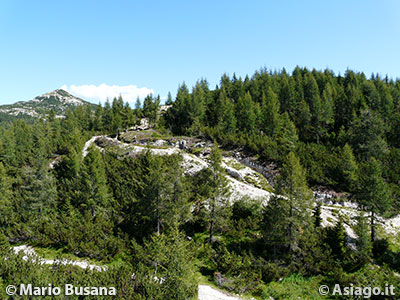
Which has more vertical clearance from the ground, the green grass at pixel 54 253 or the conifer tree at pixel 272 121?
the conifer tree at pixel 272 121

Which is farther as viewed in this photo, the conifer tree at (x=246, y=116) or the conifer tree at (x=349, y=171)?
the conifer tree at (x=246, y=116)

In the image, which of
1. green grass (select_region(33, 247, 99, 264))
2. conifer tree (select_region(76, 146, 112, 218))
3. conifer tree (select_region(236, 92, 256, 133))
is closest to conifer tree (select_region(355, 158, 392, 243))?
green grass (select_region(33, 247, 99, 264))

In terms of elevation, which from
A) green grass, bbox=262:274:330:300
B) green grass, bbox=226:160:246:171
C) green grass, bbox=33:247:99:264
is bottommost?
green grass, bbox=262:274:330:300

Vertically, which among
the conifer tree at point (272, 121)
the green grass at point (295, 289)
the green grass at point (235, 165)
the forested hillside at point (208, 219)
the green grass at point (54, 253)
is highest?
the conifer tree at point (272, 121)

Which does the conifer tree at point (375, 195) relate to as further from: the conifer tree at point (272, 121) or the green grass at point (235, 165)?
the conifer tree at point (272, 121)

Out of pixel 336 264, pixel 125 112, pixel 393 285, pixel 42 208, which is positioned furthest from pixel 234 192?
pixel 125 112

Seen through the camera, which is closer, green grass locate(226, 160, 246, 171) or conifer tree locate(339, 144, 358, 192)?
conifer tree locate(339, 144, 358, 192)

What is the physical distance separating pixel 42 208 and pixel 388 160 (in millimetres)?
59929

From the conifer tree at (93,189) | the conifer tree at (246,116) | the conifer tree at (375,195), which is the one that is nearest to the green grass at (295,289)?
the conifer tree at (375,195)

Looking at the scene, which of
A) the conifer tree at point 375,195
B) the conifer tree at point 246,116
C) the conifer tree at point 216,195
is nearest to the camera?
the conifer tree at point 375,195

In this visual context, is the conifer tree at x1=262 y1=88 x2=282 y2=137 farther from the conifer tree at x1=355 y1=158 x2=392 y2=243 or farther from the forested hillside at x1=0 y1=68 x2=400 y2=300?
the conifer tree at x1=355 y1=158 x2=392 y2=243

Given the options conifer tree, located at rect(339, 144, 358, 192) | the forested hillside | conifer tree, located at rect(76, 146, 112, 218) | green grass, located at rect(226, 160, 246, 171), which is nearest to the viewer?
the forested hillside

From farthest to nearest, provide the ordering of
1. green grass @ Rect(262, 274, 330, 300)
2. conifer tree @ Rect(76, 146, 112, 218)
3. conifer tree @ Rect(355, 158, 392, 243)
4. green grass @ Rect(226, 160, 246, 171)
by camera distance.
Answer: green grass @ Rect(226, 160, 246, 171) → conifer tree @ Rect(76, 146, 112, 218) → conifer tree @ Rect(355, 158, 392, 243) → green grass @ Rect(262, 274, 330, 300)

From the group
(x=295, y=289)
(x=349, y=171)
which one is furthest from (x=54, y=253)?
(x=349, y=171)
